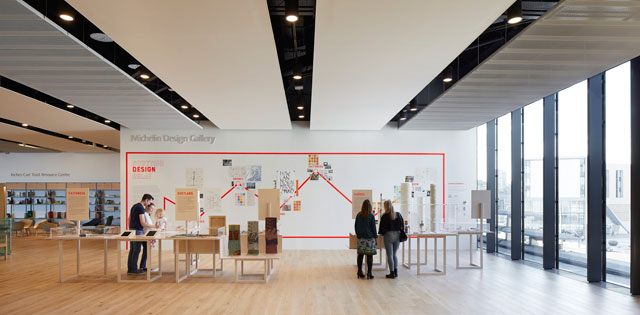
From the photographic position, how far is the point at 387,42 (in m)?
4.73

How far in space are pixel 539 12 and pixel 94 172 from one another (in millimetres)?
17518

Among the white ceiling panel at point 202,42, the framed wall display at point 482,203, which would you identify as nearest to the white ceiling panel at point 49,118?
the white ceiling panel at point 202,42

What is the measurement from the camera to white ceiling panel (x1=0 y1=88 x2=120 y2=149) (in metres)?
7.72

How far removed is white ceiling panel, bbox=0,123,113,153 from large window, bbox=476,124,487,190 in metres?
12.0

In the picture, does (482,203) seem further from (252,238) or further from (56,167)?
(56,167)

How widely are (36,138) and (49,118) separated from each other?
411 centimetres

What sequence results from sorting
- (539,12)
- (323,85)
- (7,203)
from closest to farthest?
(539,12) < (323,85) < (7,203)

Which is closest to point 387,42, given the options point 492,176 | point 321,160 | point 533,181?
point 533,181

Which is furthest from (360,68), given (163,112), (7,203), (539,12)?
(7,203)

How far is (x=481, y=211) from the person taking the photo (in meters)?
8.49

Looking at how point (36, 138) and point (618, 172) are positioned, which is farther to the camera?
point (36, 138)

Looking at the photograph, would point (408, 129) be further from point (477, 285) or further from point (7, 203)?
point (7, 203)

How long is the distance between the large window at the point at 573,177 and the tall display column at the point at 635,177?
1174mm

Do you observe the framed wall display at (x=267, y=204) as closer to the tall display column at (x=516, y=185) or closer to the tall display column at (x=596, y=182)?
the tall display column at (x=596, y=182)
